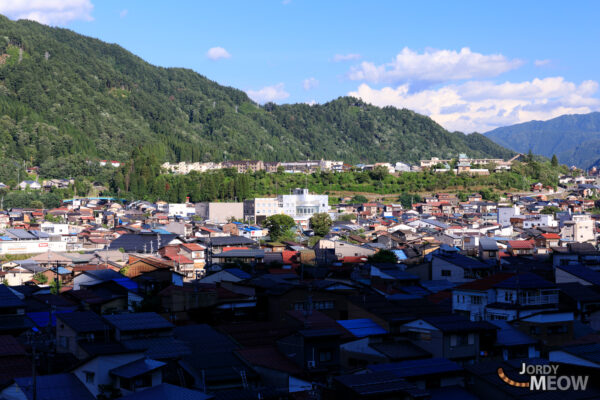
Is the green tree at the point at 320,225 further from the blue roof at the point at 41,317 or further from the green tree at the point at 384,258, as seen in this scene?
the blue roof at the point at 41,317

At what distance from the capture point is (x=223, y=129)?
124125 mm

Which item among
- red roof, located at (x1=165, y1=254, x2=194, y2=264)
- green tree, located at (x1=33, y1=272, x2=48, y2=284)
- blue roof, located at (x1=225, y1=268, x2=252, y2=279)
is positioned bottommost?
green tree, located at (x1=33, y1=272, x2=48, y2=284)

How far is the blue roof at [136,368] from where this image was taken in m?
10.3

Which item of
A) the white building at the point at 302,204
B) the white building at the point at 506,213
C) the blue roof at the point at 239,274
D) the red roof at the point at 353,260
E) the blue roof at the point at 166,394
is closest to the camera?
the blue roof at the point at 166,394

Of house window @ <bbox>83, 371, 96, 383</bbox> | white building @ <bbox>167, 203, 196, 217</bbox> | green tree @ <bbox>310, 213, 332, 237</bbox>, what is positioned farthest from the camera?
white building @ <bbox>167, 203, 196, 217</bbox>

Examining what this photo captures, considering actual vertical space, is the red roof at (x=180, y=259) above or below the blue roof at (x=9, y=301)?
below

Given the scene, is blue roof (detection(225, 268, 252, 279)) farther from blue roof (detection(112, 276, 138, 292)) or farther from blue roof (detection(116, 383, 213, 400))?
blue roof (detection(116, 383, 213, 400))

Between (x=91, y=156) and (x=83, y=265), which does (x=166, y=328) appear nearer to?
(x=83, y=265)

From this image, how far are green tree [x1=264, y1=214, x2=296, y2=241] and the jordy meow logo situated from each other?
30.2m

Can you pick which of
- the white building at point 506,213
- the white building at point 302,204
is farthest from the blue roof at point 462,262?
the white building at point 302,204

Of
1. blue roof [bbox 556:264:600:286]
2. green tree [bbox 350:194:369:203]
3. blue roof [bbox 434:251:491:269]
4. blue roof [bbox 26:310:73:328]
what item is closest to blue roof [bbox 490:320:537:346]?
blue roof [bbox 556:264:600:286]

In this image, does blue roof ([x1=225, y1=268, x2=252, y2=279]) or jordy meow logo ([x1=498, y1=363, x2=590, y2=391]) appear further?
blue roof ([x1=225, y1=268, x2=252, y2=279])

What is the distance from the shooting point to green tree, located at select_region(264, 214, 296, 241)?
41625 millimetres

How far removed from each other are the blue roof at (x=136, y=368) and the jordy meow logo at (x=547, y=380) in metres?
5.45
